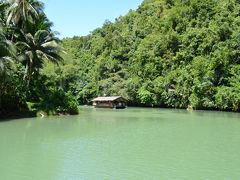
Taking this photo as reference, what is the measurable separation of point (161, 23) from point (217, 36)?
1896 centimetres

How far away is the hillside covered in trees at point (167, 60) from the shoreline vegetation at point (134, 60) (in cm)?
13

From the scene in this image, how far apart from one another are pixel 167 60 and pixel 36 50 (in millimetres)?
33568

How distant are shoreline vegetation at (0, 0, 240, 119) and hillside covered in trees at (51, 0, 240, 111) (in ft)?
0.43

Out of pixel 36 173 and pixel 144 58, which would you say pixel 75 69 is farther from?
pixel 36 173

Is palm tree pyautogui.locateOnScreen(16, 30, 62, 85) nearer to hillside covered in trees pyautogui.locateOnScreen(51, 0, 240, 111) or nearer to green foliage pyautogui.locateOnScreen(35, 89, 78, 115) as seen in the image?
green foliage pyautogui.locateOnScreen(35, 89, 78, 115)

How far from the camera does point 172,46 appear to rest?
62.9 meters

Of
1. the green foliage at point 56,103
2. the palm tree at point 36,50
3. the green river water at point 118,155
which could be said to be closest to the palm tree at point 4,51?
the palm tree at point 36,50

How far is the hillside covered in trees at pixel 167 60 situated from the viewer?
161 feet

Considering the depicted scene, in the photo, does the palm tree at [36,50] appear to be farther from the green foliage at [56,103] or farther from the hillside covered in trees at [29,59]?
the green foliage at [56,103]

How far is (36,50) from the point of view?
32219 mm

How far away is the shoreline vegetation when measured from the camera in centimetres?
3200

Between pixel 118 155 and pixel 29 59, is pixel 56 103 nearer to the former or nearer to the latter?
A: pixel 29 59

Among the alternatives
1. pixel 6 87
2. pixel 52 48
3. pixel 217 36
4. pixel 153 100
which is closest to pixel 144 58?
pixel 153 100

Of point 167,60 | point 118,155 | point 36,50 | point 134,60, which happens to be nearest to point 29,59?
point 36,50
